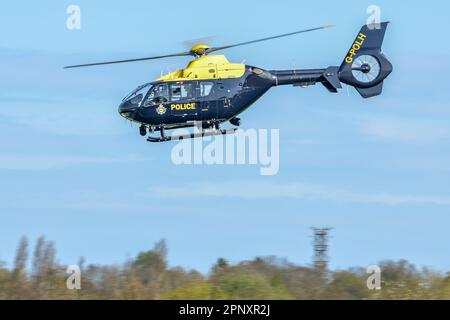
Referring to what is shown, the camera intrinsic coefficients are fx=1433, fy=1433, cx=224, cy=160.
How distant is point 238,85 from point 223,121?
58.2 inches

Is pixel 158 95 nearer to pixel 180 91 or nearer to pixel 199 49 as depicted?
pixel 180 91

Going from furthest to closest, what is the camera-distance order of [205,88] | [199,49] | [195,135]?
[199,49]
[205,88]
[195,135]

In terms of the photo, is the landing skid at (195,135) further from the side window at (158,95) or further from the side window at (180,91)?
the side window at (180,91)

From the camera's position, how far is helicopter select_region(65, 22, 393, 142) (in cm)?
5200

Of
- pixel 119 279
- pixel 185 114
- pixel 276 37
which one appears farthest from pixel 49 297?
pixel 276 37

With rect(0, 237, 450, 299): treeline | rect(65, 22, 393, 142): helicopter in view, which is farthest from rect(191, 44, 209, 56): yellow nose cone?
rect(0, 237, 450, 299): treeline

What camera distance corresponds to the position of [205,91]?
2064 inches

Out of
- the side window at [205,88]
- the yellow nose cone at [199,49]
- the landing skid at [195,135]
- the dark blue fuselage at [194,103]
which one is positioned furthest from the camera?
the yellow nose cone at [199,49]

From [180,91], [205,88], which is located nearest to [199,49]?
[205,88]

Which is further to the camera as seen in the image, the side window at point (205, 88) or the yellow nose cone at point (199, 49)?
the yellow nose cone at point (199, 49)

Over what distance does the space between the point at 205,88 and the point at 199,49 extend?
167 cm

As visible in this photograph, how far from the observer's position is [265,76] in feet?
176

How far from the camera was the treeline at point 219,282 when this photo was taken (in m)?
53.9

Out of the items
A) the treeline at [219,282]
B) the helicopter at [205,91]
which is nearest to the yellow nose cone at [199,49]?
the helicopter at [205,91]
